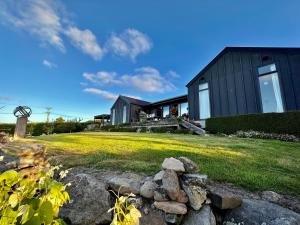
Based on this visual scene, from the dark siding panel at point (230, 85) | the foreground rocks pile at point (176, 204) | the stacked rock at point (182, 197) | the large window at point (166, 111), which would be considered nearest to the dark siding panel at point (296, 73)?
the dark siding panel at point (230, 85)

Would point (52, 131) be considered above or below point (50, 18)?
below

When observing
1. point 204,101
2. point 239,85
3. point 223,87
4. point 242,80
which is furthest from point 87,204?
point 204,101

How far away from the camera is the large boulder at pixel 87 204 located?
1810 mm

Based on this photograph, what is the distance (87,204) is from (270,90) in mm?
13782

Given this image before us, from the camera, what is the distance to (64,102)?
27.4 m

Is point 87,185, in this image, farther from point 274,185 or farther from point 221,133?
point 221,133

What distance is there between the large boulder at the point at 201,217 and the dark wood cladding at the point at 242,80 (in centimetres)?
1227

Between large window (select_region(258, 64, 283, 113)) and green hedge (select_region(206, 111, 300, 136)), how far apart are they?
1.84 metres

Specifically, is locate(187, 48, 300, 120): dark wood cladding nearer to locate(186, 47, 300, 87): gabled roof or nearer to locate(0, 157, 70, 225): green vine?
locate(186, 47, 300, 87): gabled roof

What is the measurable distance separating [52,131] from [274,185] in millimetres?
23173

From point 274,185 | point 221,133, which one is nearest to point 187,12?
point 221,133

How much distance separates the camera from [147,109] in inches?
1002

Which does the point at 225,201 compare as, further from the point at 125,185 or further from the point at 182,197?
the point at 125,185

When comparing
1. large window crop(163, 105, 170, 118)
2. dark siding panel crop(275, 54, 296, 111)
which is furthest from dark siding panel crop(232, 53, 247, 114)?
large window crop(163, 105, 170, 118)
